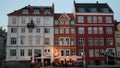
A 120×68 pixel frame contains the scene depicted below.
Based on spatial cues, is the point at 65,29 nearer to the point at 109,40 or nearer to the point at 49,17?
the point at 49,17

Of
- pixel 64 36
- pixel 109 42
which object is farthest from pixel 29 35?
pixel 109 42

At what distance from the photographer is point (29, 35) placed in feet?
217

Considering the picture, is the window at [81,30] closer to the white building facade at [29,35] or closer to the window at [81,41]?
the window at [81,41]

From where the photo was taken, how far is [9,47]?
214 feet

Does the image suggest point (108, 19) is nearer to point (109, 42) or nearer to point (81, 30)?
point (109, 42)

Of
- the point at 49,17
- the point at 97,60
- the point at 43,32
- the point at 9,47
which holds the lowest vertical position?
the point at 97,60

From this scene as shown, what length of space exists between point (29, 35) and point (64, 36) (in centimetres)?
1050

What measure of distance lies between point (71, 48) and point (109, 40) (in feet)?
39.5

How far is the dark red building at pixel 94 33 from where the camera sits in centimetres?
6688

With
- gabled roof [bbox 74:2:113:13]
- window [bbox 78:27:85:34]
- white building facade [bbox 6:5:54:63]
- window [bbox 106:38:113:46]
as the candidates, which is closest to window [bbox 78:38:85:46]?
window [bbox 78:27:85:34]

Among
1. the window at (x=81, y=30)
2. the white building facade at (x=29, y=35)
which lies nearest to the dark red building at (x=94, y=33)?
the window at (x=81, y=30)

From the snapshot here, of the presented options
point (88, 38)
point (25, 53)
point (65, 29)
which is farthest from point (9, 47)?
point (88, 38)

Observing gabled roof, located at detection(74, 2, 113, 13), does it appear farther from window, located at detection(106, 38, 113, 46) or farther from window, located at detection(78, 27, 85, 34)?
window, located at detection(106, 38, 113, 46)

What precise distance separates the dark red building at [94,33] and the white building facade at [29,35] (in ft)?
28.7
